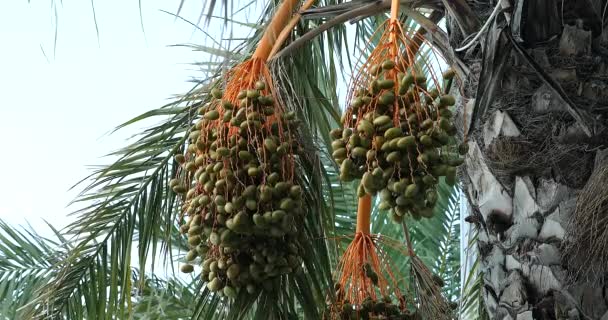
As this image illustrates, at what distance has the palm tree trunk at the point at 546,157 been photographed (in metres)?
2.10

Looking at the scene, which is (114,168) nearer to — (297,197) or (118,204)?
(118,204)

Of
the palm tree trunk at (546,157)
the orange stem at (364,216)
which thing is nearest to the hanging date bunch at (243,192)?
the orange stem at (364,216)

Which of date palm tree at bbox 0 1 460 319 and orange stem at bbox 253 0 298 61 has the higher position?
orange stem at bbox 253 0 298 61

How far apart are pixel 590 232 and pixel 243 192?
76 centimetres

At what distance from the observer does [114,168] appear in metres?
3.00

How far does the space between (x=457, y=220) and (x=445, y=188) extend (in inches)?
29.8

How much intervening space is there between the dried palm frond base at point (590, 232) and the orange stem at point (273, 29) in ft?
2.66

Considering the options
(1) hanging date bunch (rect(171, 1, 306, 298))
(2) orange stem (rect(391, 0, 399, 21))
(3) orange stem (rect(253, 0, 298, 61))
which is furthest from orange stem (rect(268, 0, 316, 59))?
(2) orange stem (rect(391, 0, 399, 21))

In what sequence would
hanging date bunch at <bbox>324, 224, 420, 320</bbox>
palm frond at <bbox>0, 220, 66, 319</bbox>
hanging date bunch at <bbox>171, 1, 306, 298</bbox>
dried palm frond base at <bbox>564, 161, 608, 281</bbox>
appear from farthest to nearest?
palm frond at <bbox>0, 220, 66, 319</bbox> < hanging date bunch at <bbox>324, 224, 420, 320</bbox> < dried palm frond base at <bbox>564, 161, 608, 281</bbox> < hanging date bunch at <bbox>171, 1, 306, 298</bbox>

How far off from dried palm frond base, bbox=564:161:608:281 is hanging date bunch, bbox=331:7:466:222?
0.40m

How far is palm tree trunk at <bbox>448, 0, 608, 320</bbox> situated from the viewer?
210 centimetres

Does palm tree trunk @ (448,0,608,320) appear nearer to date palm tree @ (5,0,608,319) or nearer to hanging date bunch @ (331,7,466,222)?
date palm tree @ (5,0,608,319)

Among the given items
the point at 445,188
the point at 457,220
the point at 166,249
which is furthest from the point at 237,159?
the point at 457,220

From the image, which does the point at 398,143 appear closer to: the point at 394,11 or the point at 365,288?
the point at 394,11
